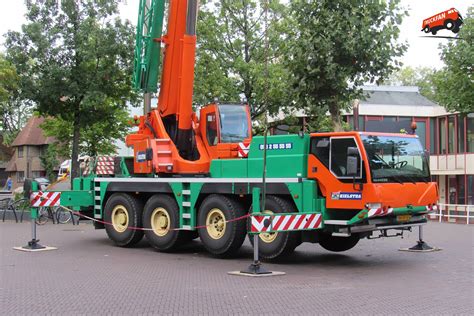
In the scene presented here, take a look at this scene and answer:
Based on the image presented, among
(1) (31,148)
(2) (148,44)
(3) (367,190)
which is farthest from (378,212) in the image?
(1) (31,148)

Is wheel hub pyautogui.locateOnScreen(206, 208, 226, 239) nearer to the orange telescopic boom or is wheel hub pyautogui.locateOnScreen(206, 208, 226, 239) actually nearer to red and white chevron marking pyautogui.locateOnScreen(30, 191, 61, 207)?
the orange telescopic boom

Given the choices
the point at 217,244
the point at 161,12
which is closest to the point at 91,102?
the point at 161,12

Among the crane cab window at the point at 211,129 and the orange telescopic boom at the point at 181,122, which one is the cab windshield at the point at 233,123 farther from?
the crane cab window at the point at 211,129

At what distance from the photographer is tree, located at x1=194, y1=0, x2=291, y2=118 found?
2747 centimetres

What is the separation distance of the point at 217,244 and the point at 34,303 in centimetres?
513

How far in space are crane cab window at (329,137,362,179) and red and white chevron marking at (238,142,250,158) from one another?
81.3 inches

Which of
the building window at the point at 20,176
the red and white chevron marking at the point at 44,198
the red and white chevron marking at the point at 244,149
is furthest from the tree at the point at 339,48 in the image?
the building window at the point at 20,176

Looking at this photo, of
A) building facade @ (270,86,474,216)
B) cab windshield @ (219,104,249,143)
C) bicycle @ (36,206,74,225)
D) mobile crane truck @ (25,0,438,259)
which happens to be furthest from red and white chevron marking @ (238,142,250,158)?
building facade @ (270,86,474,216)

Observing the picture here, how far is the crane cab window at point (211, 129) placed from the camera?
561 inches

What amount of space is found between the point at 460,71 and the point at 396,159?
41.2 feet

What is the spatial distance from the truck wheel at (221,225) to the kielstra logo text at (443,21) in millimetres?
11093

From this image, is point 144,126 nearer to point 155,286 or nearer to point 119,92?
point 155,286

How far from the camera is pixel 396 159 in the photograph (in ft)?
39.1

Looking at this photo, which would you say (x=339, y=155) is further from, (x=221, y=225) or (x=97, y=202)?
(x=97, y=202)
